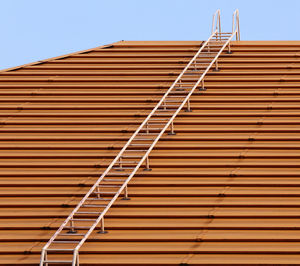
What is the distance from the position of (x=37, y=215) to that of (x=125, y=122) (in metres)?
3.55

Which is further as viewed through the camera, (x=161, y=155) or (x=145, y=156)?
(x=161, y=155)

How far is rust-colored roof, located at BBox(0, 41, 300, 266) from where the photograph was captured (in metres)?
14.5

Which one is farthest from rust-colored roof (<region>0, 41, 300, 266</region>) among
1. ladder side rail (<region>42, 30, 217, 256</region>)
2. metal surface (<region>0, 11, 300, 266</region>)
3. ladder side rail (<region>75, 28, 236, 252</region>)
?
ladder side rail (<region>42, 30, 217, 256</region>)

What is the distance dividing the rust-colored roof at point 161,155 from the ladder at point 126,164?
0.67 ft

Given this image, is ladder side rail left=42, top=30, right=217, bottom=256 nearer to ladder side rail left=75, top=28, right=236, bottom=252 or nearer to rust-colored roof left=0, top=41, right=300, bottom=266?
ladder side rail left=75, top=28, right=236, bottom=252

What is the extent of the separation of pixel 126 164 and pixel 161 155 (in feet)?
2.57

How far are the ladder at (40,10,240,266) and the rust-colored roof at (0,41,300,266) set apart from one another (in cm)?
20

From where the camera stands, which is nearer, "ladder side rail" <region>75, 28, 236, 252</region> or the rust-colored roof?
"ladder side rail" <region>75, 28, 236, 252</region>

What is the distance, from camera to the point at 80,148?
680 inches

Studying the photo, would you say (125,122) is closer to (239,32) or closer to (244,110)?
(244,110)

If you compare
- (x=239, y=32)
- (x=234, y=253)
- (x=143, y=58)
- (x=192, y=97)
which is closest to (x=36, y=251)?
(x=234, y=253)

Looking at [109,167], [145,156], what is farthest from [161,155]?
[109,167]

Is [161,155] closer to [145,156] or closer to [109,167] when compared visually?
[145,156]

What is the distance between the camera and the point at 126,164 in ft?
53.9
